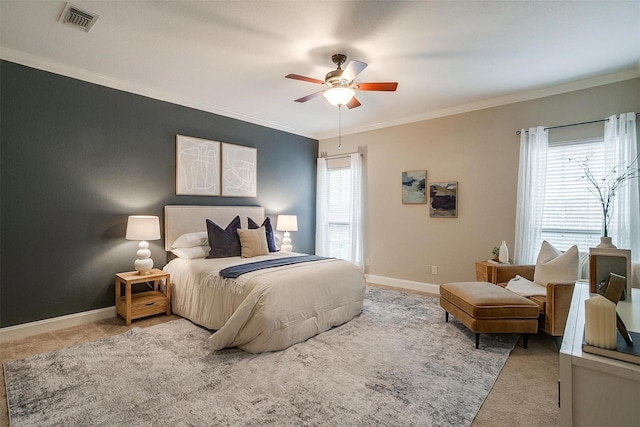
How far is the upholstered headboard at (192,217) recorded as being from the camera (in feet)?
13.1

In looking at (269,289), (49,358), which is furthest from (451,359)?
(49,358)

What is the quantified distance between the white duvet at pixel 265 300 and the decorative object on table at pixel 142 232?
13.6 inches

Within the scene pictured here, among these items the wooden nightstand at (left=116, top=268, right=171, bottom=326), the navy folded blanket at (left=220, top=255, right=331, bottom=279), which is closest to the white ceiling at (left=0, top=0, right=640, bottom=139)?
the navy folded blanket at (left=220, top=255, right=331, bottom=279)

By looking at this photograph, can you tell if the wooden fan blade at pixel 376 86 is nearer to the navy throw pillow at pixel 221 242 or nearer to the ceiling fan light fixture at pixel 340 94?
the ceiling fan light fixture at pixel 340 94

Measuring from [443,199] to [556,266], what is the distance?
5.76 feet

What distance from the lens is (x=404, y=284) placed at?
4.97 m

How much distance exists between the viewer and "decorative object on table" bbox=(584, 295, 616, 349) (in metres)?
1.04

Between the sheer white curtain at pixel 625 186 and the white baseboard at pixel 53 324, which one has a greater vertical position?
the sheer white curtain at pixel 625 186

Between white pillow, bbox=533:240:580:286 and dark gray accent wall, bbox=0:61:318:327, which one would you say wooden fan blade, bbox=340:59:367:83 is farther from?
white pillow, bbox=533:240:580:286

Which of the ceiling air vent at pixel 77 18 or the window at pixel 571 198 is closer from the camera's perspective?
the ceiling air vent at pixel 77 18

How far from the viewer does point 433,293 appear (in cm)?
464

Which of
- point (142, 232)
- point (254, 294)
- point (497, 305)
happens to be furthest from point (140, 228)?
point (497, 305)

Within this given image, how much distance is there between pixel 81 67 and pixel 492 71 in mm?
4276

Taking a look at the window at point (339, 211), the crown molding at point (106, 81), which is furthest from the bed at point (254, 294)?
the window at point (339, 211)
